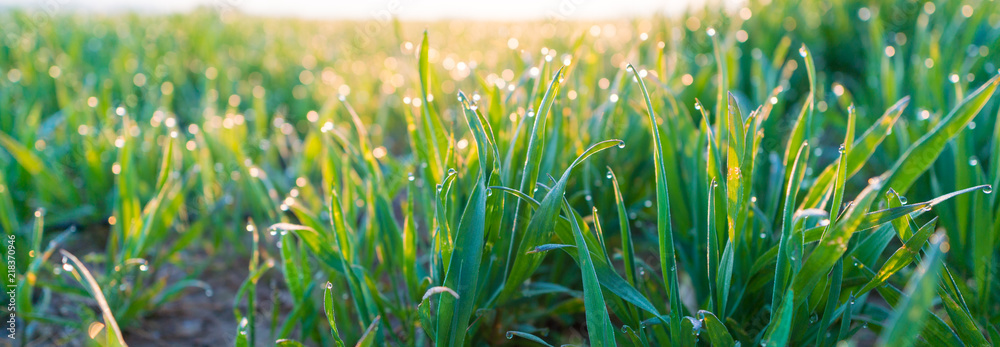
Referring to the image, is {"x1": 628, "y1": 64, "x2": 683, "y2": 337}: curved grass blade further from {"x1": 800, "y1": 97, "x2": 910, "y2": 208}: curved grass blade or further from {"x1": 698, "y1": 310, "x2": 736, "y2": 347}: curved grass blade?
{"x1": 800, "y1": 97, "x2": 910, "y2": 208}: curved grass blade

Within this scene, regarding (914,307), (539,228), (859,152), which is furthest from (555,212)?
(859,152)

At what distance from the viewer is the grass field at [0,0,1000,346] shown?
2.30ft

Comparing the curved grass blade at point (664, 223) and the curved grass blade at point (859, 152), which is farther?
the curved grass blade at point (859, 152)

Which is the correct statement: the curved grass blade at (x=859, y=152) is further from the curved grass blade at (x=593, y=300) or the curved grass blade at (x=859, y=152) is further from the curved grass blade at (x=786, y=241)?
the curved grass blade at (x=593, y=300)

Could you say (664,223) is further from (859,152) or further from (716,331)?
(859,152)

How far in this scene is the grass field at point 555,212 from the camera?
0.70 metres

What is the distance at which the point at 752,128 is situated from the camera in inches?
30.8

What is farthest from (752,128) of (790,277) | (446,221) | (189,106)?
(189,106)

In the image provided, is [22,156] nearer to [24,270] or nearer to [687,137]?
[24,270]

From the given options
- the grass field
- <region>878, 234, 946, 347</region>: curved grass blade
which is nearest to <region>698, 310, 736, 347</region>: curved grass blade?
the grass field

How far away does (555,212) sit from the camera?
0.69 m

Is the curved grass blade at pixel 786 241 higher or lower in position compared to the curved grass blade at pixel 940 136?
lower

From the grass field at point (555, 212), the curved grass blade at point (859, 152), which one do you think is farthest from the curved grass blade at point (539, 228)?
the curved grass blade at point (859, 152)

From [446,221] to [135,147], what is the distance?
109 centimetres
